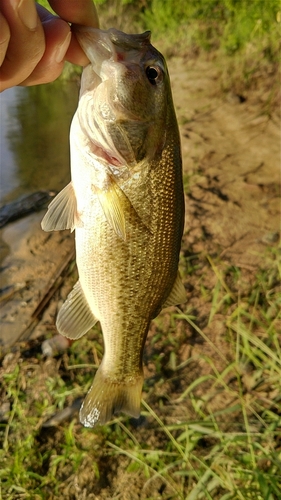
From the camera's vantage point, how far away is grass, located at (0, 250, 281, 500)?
7.43 feet

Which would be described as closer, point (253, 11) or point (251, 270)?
point (251, 270)

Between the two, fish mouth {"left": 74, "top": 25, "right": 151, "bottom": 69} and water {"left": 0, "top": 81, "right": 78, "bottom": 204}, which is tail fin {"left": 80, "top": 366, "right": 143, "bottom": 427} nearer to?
fish mouth {"left": 74, "top": 25, "right": 151, "bottom": 69}

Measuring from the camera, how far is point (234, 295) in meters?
3.39

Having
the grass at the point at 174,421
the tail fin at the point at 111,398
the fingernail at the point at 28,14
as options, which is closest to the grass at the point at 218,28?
A: the grass at the point at 174,421

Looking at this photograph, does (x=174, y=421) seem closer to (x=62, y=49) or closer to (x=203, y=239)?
(x=203, y=239)

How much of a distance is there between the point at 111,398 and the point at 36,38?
1.55 meters

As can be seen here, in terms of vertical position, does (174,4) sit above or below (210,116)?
above

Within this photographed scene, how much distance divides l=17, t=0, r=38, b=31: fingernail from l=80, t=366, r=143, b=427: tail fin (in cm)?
149

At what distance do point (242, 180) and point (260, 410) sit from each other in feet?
9.62

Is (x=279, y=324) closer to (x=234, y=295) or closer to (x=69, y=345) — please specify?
(x=234, y=295)

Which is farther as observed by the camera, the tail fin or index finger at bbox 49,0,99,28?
the tail fin

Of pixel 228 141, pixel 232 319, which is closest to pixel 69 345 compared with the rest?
pixel 232 319

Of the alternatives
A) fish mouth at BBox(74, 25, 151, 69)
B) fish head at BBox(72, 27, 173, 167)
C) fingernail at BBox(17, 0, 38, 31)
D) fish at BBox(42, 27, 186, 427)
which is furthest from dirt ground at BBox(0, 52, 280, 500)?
fingernail at BBox(17, 0, 38, 31)

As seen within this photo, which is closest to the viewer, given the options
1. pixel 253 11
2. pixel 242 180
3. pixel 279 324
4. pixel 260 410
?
pixel 260 410
